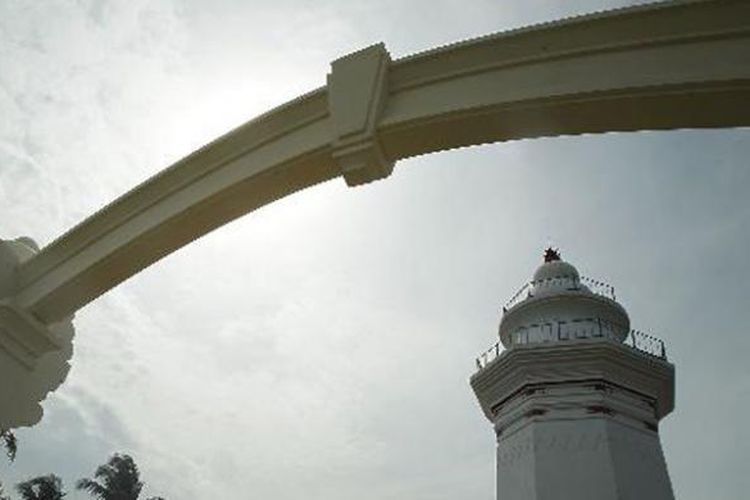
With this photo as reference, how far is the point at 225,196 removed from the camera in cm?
453

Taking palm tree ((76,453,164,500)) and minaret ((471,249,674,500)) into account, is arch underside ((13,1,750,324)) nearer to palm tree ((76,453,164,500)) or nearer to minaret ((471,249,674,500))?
minaret ((471,249,674,500))

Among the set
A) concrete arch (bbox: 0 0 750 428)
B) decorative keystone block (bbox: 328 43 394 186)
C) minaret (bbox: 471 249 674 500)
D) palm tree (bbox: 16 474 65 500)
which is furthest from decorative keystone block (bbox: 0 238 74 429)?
palm tree (bbox: 16 474 65 500)

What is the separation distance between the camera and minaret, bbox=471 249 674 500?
51.1 ft

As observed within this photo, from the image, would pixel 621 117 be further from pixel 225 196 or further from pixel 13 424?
pixel 13 424

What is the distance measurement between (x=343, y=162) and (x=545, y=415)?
13897 mm

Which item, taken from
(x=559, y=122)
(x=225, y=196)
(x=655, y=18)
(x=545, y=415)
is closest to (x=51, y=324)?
(x=225, y=196)

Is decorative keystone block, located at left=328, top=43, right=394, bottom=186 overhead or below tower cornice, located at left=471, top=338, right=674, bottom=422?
below

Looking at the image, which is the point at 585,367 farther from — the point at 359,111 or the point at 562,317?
the point at 359,111

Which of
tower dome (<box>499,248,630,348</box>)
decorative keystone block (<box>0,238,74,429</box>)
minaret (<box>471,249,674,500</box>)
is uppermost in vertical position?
tower dome (<box>499,248,630,348</box>)

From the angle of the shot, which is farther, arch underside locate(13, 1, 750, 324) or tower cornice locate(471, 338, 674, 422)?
tower cornice locate(471, 338, 674, 422)

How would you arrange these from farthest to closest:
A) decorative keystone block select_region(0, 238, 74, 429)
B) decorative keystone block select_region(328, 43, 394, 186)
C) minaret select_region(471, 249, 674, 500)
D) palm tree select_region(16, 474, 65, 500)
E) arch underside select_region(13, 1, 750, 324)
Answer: palm tree select_region(16, 474, 65, 500)
minaret select_region(471, 249, 674, 500)
decorative keystone block select_region(0, 238, 74, 429)
decorative keystone block select_region(328, 43, 394, 186)
arch underside select_region(13, 1, 750, 324)

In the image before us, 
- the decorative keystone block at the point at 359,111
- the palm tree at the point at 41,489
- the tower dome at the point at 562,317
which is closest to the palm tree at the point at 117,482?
the palm tree at the point at 41,489

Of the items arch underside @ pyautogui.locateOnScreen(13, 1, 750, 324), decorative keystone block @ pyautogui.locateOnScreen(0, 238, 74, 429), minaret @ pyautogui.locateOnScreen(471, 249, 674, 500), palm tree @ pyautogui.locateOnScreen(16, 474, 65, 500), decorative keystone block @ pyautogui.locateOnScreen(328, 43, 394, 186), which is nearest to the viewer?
arch underside @ pyautogui.locateOnScreen(13, 1, 750, 324)

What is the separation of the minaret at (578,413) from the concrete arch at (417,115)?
519 inches
